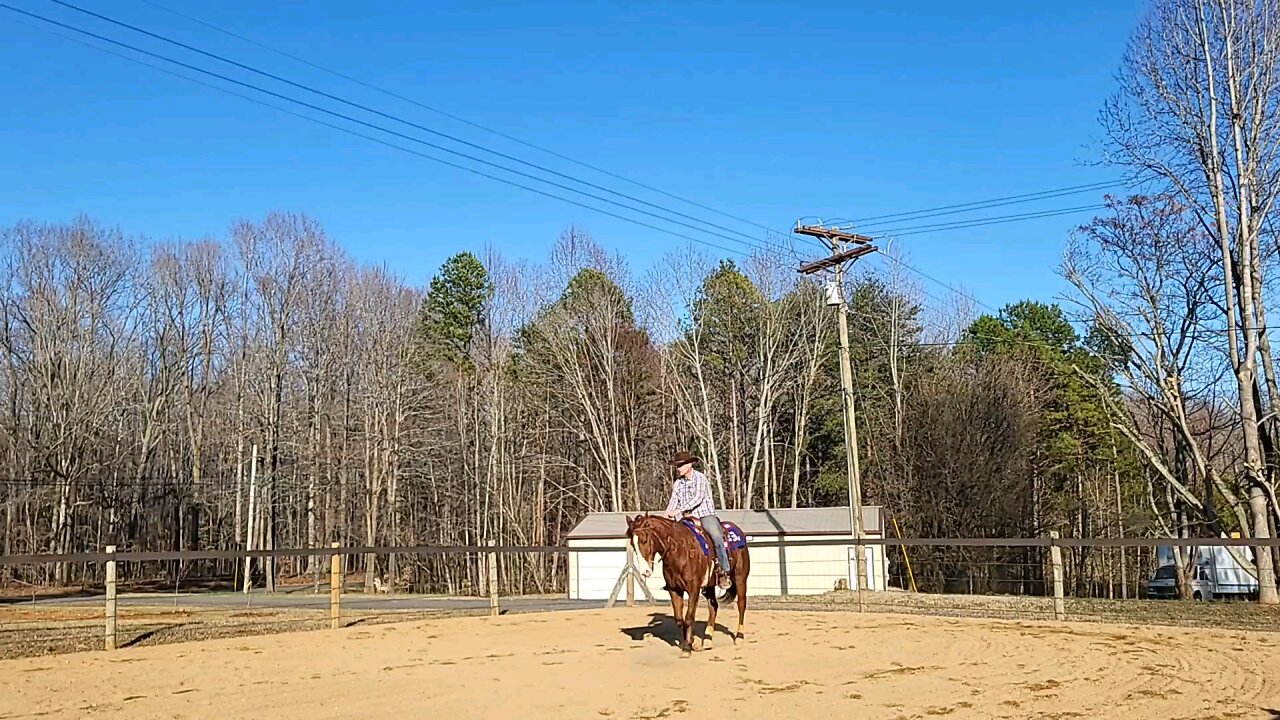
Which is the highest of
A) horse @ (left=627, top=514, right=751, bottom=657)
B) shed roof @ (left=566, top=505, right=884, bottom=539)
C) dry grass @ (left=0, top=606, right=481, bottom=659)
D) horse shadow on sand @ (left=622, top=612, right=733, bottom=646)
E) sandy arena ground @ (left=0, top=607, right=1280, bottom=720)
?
horse @ (left=627, top=514, right=751, bottom=657)

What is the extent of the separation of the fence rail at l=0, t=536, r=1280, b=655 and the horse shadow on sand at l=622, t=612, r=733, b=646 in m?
2.85

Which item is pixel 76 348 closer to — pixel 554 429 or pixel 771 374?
pixel 554 429

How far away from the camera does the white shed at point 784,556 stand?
2638cm

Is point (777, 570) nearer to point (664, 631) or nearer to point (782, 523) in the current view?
point (782, 523)

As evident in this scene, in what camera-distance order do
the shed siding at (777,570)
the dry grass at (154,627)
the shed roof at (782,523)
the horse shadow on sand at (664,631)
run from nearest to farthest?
1. the horse shadow on sand at (664,631)
2. the dry grass at (154,627)
3. the shed siding at (777,570)
4. the shed roof at (782,523)

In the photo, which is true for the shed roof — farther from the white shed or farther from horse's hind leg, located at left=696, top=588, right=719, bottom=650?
horse's hind leg, located at left=696, top=588, right=719, bottom=650

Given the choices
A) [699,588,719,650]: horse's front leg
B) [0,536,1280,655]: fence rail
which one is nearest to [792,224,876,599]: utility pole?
[0,536,1280,655]: fence rail

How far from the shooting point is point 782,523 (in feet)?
92.8

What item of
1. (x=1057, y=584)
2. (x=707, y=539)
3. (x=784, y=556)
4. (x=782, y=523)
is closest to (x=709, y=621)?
(x=707, y=539)

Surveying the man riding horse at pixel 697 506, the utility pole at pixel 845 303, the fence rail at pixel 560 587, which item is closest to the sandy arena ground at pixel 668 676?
the man riding horse at pixel 697 506

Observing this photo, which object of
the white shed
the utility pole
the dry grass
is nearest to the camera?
the dry grass

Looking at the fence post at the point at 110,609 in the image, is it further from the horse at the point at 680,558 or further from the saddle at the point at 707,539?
the saddle at the point at 707,539

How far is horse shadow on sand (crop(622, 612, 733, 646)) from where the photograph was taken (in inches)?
460

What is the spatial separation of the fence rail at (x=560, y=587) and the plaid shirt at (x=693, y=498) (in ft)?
16.7
